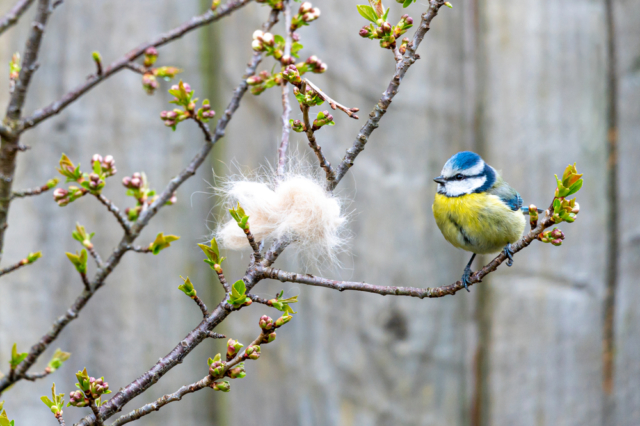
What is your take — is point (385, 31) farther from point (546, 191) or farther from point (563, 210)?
point (546, 191)

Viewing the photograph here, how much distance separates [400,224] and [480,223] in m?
0.29

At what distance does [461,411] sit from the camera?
1.36 metres

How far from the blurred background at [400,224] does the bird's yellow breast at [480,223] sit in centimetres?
23

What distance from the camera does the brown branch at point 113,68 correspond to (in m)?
0.59

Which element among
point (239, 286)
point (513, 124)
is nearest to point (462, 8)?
point (513, 124)

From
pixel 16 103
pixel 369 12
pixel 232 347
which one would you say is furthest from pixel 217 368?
pixel 369 12

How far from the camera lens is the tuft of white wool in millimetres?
690

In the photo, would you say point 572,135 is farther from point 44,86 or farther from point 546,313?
point 44,86

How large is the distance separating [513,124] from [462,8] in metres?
0.32

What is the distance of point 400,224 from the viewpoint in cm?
133

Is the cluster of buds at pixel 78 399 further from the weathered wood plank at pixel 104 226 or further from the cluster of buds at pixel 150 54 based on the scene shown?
the weathered wood plank at pixel 104 226

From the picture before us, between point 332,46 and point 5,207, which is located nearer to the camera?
point 5,207

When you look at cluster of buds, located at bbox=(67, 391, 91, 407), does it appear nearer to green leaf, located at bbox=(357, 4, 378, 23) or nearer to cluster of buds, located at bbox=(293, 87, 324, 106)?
cluster of buds, located at bbox=(293, 87, 324, 106)

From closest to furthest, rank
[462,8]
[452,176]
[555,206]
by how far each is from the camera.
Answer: [555,206]
[452,176]
[462,8]
